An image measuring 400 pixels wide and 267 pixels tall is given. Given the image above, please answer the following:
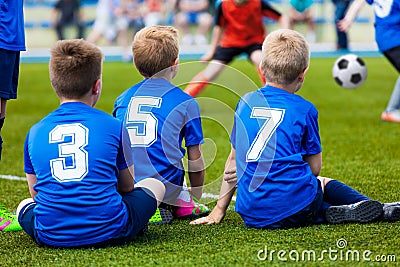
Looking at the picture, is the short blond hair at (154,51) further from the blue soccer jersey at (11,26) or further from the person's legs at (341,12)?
the person's legs at (341,12)

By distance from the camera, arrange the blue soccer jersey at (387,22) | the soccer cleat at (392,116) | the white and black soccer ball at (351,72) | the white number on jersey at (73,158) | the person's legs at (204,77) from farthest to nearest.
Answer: the person's legs at (204,77), the soccer cleat at (392,116), the white and black soccer ball at (351,72), the blue soccer jersey at (387,22), the white number on jersey at (73,158)

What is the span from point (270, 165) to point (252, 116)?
29 centimetres

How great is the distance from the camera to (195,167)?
4578 mm

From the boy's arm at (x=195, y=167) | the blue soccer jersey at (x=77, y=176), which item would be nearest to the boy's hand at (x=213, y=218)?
the boy's arm at (x=195, y=167)

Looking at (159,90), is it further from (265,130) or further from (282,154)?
(282,154)

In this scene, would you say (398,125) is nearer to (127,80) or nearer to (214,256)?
(214,256)

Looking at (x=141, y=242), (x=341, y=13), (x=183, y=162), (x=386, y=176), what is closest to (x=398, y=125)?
(x=386, y=176)

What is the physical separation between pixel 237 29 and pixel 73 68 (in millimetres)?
5954

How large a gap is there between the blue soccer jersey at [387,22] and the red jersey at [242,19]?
88.1 inches

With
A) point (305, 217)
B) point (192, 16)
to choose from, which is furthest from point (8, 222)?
point (192, 16)

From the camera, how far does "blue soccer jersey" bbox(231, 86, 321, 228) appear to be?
405 centimetres

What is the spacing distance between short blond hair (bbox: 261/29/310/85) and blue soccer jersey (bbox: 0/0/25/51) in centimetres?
162

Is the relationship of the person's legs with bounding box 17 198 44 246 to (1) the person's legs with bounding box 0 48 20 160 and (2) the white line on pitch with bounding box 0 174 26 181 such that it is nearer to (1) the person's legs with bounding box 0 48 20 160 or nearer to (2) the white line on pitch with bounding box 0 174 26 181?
(1) the person's legs with bounding box 0 48 20 160

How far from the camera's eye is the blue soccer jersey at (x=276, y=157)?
4.05 metres
